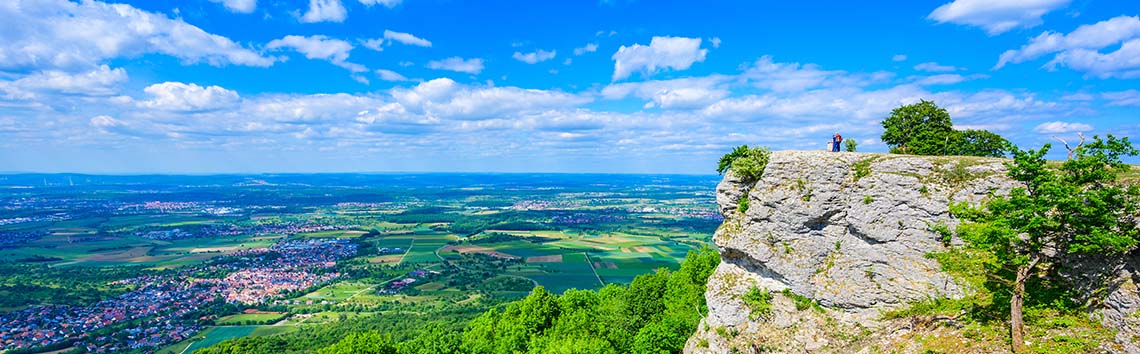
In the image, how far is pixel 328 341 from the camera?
2250 inches

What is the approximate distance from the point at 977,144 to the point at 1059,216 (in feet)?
→ 48.1

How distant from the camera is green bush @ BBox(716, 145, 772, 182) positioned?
2336 cm

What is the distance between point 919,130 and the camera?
27.3 meters

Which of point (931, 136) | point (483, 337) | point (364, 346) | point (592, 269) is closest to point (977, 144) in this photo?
point (931, 136)

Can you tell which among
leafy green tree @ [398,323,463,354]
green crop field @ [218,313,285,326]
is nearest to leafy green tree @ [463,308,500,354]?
leafy green tree @ [398,323,463,354]

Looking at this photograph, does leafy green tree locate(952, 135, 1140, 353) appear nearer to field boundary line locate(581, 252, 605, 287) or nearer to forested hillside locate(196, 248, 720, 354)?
forested hillside locate(196, 248, 720, 354)

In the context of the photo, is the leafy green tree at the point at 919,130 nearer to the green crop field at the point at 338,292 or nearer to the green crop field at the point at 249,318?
the green crop field at the point at 249,318

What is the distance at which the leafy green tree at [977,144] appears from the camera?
85.8 ft

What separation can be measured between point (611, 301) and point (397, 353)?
1653cm

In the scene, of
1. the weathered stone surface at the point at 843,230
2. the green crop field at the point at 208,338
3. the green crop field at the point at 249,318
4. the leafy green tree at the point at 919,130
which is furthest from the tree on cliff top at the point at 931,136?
the green crop field at the point at 249,318

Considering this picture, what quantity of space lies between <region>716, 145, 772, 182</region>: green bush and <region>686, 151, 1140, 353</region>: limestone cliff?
0.44 metres

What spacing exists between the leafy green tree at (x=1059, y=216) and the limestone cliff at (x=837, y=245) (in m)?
2.41

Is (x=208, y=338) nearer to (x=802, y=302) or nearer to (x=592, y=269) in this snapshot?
(x=592, y=269)

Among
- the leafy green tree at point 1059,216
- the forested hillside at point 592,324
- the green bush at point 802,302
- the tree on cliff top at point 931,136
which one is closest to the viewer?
the leafy green tree at point 1059,216
